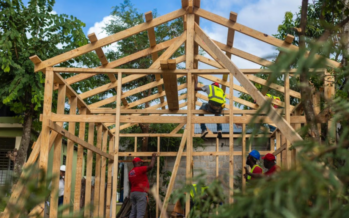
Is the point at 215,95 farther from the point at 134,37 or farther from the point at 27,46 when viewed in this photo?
the point at 134,37

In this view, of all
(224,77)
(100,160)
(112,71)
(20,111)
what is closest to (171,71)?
(112,71)

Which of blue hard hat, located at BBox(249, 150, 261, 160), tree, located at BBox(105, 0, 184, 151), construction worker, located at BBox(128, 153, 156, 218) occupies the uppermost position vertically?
tree, located at BBox(105, 0, 184, 151)

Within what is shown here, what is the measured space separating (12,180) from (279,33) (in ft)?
51.0

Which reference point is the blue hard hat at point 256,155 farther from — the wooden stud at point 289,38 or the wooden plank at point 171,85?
the wooden stud at point 289,38

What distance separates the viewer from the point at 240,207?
197 centimetres

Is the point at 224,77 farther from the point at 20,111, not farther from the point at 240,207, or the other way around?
the point at 240,207

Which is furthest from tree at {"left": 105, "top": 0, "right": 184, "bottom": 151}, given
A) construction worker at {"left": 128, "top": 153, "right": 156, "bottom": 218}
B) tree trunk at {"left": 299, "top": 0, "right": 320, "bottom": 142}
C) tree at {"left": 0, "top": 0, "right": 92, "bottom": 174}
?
tree trunk at {"left": 299, "top": 0, "right": 320, "bottom": 142}

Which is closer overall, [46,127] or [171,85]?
[46,127]

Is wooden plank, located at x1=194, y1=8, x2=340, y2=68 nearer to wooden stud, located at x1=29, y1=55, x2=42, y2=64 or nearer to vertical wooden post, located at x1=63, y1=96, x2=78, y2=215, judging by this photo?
wooden stud, located at x1=29, y1=55, x2=42, y2=64

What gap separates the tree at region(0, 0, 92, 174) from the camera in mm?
11940

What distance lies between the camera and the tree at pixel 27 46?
11940 mm

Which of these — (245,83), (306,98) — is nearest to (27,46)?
(245,83)

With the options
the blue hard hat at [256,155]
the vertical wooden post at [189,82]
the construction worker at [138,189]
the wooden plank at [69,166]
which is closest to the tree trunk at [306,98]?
the vertical wooden post at [189,82]

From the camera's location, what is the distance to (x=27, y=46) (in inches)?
501
